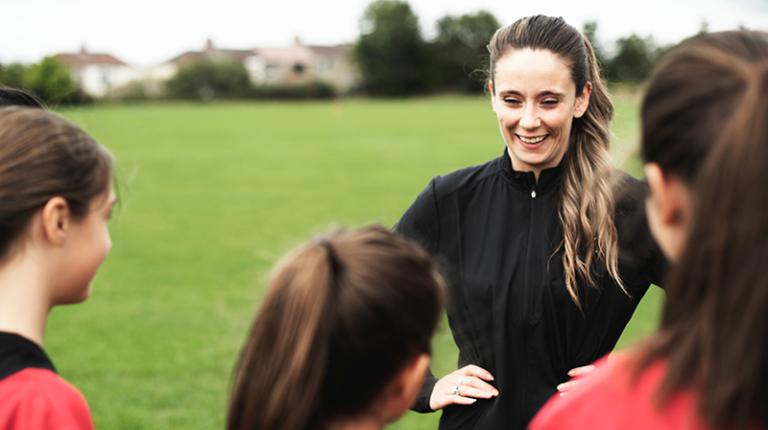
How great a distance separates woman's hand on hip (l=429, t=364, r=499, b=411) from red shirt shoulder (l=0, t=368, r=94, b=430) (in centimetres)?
161

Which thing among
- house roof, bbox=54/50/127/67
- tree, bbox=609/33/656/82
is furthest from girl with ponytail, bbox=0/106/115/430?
house roof, bbox=54/50/127/67

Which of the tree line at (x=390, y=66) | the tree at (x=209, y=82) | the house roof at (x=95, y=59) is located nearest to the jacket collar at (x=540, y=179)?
the tree line at (x=390, y=66)

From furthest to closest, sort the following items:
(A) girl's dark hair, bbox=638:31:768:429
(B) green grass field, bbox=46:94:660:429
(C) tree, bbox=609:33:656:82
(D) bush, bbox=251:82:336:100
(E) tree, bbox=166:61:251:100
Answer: (D) bush, bbox=251:82:336:100
(E) tree, bbox=166:61:251:100
(B) green grass field, bbox=46:94:660:429
(C) tree, bbox=609:33:656:82
(A) girl's dark hair, bbox=638:31:768:429

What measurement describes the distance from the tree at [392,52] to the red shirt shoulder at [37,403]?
87869 mm

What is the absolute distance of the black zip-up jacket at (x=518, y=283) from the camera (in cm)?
313

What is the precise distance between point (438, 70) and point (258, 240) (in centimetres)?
7719

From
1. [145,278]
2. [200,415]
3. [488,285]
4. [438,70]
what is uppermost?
[488,285]

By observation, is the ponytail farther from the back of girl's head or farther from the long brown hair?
the long brown hair

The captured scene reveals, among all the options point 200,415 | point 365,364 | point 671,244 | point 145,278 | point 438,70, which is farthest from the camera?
point 438,70

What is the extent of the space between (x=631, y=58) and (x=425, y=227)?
596 cm

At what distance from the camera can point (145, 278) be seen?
38.7 feet

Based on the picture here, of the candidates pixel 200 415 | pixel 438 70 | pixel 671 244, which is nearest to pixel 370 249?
pixel 671 244

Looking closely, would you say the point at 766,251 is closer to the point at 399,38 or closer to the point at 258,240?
the point at 258,240

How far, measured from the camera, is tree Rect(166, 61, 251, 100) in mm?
81438
